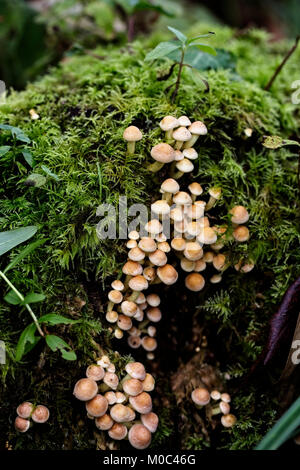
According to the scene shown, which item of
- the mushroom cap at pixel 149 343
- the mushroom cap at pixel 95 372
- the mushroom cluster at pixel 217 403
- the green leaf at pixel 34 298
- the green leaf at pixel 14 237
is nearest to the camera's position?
the green leaf at pixel 34 298

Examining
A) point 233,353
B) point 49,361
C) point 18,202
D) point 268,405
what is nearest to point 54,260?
point 18,202

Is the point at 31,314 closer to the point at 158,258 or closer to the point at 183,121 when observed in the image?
the point at 158,258

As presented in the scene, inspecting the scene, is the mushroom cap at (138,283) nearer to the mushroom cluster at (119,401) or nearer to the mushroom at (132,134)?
the mushroom cluster at (119,401)

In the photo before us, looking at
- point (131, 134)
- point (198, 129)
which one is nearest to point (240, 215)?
point (198, 129)

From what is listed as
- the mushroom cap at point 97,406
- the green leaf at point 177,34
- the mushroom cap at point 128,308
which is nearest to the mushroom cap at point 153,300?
the mushroom cap at point 128,308

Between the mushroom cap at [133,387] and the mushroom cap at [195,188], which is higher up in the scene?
the mushroom cap at [195,188]

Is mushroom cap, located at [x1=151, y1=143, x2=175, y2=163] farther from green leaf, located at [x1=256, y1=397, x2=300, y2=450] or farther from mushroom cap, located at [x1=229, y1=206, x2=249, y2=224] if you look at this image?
green leaf, located at [x1=256, y1=397, x2=300, y2=450]

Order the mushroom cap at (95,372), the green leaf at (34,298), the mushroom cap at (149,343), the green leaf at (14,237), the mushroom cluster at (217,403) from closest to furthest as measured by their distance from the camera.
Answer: the green leaf at (34,298) → the green leaf at (14,237) → the mushroom cap at (95,372) → the mushroom cluster at (217,403) → the mushroom cap at (149,343)
